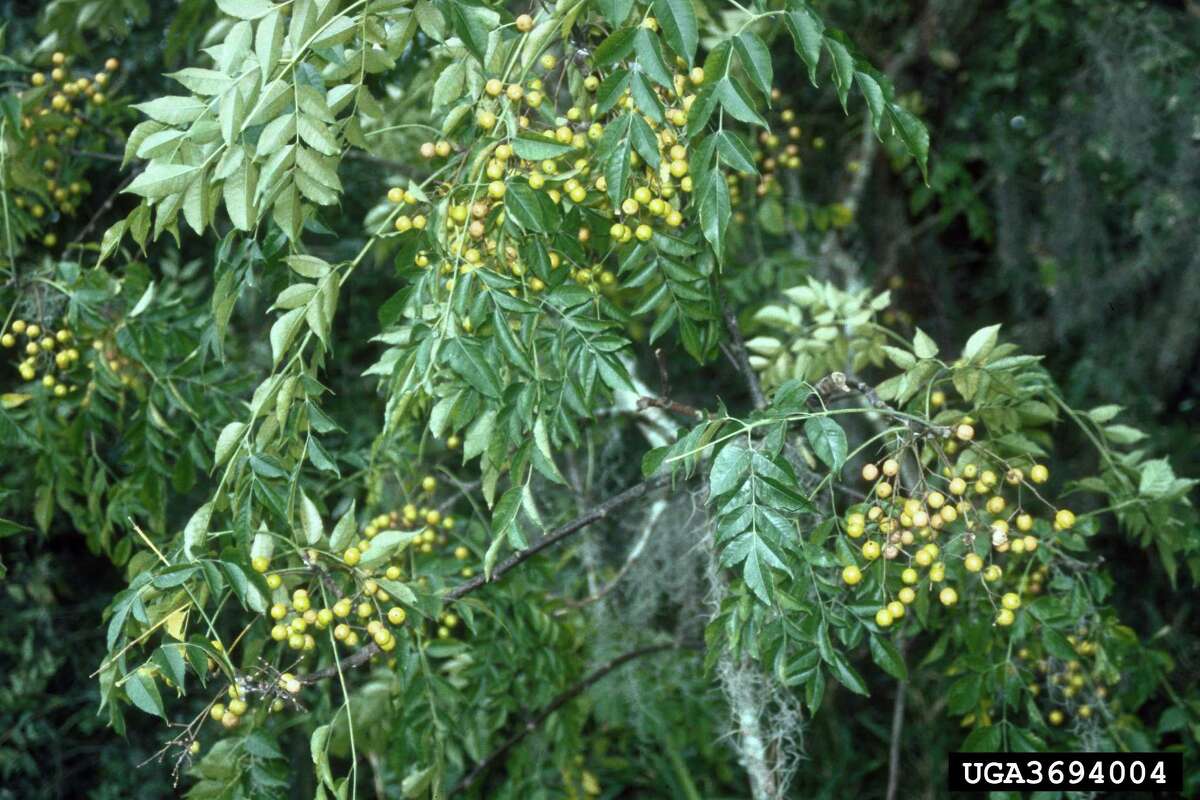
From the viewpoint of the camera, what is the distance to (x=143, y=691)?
1.12 m

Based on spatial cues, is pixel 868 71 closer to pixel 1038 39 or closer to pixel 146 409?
pixel 146 409

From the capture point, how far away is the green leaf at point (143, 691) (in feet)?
3.65

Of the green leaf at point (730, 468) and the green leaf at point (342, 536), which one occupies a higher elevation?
the green leaf at point (730, 468)

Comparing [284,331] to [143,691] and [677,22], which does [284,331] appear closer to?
[143,691]

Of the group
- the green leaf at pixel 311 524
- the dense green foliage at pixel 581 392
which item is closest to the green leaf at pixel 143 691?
the dense green foliage at pixel 581 392

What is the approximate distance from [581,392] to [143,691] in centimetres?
51

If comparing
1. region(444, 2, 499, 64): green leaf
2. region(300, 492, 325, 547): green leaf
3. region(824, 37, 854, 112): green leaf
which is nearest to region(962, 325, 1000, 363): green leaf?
region(824, 37, 854, 112): green leaf

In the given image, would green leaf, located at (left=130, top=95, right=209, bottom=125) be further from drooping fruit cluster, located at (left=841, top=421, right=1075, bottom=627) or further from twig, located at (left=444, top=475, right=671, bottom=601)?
drooping fruit cluster, located at (left=841, top=421, right=1075, bottom=627)

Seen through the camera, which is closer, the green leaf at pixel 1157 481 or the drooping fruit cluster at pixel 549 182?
the drooping fruit cluster at pixel 549 182

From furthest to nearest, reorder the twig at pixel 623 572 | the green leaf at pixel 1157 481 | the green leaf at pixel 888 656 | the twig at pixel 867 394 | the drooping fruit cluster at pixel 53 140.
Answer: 1. the twig at pixel 623 572
2. the drooping fruit cluster at pixel 53 140
3. the green leaf at pixel 1157 481
4. the green leaf at pixel 888 656
5. the twig at pixel 867 394

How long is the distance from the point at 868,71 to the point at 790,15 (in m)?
0.12

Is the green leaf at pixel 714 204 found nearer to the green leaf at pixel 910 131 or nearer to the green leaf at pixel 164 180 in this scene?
the green leaf at pixel 910 131

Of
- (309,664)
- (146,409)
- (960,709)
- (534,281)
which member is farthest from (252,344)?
(960,709)

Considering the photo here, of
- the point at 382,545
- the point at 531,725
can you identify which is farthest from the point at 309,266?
the point at 531,725
